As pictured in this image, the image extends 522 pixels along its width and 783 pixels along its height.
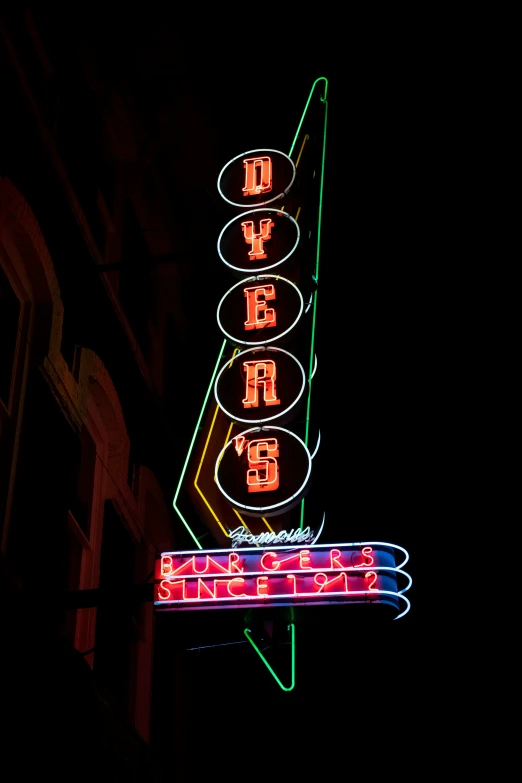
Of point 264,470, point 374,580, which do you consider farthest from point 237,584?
point 264,470

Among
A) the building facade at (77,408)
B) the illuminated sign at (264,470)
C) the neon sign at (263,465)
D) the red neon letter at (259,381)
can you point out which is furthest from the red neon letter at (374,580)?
the red neon letter at (259,381)

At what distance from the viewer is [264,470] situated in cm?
949

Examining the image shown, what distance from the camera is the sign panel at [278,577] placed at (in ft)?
26.4

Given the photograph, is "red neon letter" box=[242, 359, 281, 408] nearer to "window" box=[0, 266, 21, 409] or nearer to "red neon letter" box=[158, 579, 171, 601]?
"red neon letter" box=[158, 579, 171, 601]

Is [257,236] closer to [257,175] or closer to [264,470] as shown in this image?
[257,175]

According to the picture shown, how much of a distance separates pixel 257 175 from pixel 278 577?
21.8 ft

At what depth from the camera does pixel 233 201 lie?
12398 mm

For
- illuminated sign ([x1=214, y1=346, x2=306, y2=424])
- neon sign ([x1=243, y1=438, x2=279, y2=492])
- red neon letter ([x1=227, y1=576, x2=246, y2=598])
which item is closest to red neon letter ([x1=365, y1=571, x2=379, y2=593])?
red neon letter ([x1=227, y1=576, x2=246, y2=598])

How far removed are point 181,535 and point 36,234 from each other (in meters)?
5.86

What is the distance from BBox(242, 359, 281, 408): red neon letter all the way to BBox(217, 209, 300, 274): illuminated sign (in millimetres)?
1632

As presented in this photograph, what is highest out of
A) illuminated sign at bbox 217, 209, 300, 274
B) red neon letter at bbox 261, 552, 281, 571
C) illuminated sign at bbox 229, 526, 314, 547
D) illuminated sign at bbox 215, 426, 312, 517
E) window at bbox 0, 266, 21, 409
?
illuminated sign at bbox 217, 209, 300, 274

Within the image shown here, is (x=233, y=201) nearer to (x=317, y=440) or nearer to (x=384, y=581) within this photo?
(x=317, y=440)

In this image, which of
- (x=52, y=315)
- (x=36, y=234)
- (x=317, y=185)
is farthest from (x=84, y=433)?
(x=317, y=185)

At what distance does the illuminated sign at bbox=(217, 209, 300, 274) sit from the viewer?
11.5 m
